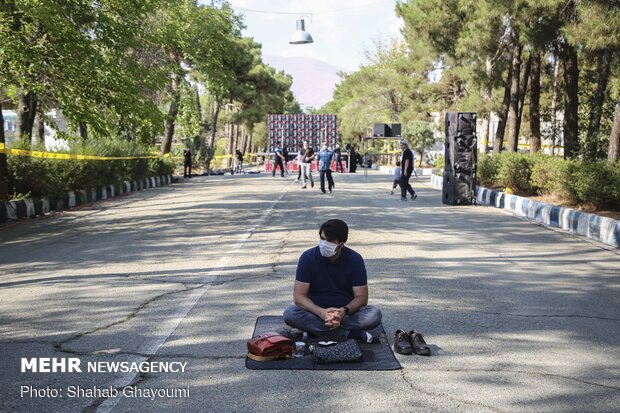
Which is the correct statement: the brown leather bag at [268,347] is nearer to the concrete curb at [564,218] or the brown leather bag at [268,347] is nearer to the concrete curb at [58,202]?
the concrete curb at [564,218]

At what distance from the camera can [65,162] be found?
2220cm

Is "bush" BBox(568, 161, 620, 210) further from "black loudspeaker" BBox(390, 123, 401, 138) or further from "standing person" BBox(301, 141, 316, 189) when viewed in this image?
"black loudspeaker" BBox(390, 123, 401, 138)

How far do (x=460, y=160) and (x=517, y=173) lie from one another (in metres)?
2.30

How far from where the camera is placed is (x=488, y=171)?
27.3m

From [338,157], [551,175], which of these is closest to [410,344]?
[551,175]

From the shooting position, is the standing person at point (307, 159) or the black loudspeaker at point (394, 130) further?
the black loudspeaker at point (394, 130)

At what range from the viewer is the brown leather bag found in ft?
18.1

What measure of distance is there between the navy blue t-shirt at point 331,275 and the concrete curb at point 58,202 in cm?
1242

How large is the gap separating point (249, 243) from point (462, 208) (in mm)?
9983

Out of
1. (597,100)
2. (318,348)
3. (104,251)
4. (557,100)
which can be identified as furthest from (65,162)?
(557,100)

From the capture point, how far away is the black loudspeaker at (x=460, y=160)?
22.3 meters

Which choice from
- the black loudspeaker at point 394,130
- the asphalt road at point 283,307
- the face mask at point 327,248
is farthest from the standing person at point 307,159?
the face mask at point 327,248

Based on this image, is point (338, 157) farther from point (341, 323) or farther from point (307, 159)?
point (341, 323)

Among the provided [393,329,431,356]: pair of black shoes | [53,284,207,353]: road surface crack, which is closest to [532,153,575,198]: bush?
[53,284,207,353]: road surface crack
